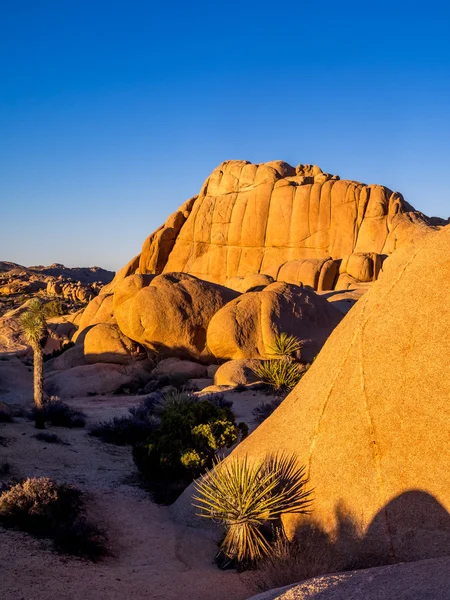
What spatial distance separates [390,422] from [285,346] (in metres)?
16.5

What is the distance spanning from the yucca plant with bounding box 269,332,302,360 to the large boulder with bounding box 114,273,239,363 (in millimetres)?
4429

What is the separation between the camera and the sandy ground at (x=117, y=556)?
657 cm

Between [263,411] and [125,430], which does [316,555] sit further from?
[263,411]

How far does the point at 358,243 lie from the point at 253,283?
637 inches

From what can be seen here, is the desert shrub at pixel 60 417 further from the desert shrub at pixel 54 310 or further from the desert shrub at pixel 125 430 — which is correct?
the desert shrub at pixel 54 310

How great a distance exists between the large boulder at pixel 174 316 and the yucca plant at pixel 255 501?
19226 millimetres

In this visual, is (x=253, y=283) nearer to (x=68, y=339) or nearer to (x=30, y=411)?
(x=68, y=339)

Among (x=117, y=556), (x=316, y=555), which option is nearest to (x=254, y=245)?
(x=117, y=556)

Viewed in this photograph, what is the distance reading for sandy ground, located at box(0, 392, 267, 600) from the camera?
6570mm

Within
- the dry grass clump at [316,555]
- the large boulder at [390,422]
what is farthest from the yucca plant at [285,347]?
the dry grass clump at [316,555]

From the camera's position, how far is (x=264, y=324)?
24.8 meters

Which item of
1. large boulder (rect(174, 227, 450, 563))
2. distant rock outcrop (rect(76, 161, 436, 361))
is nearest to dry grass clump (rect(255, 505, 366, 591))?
large boulder (rect(174, 227, 450, 563))

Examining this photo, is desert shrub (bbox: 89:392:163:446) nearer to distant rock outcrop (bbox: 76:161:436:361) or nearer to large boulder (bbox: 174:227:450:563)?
large boulder (bbox: 174:227:450:563)

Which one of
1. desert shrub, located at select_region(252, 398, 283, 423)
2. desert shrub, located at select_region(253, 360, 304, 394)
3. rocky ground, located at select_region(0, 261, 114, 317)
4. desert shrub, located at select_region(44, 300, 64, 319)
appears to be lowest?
desert shrub, located at select_region(252, 398, 283, 423)
